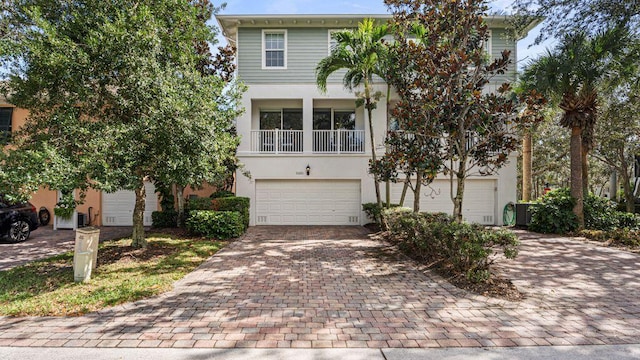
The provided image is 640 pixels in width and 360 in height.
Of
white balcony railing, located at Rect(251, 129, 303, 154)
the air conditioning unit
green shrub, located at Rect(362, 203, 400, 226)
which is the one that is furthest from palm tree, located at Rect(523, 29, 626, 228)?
the air conditioning unit

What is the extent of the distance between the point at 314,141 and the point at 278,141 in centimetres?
154

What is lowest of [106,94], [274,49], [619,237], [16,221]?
[619,237]

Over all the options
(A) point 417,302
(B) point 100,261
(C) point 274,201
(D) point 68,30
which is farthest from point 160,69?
(C) point 274,201

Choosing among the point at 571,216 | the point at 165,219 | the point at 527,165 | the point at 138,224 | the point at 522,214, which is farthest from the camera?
the point at 527,165

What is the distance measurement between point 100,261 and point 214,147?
3.67 meters

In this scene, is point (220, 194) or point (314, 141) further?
point (314, 141)

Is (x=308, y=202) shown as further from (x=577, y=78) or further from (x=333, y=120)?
(x=577, y=78)

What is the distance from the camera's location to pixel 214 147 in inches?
289

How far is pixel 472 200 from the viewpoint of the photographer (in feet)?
46.5

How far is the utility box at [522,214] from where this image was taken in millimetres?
13440

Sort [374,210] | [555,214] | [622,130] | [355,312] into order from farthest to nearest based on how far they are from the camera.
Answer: [622,130]
[374,210]
[555,214]
[355,312]

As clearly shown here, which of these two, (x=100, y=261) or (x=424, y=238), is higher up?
(x=424, y=238)

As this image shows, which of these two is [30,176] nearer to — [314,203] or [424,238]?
[424,238]

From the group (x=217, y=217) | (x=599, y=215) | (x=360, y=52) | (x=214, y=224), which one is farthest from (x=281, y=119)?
(x=599, y=215)
